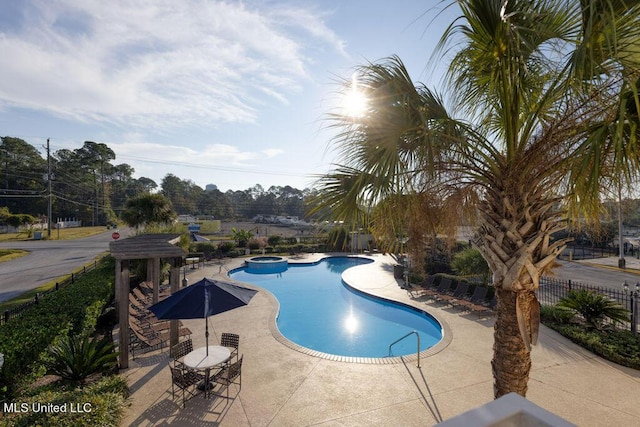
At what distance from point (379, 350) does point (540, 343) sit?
4554 millimetres

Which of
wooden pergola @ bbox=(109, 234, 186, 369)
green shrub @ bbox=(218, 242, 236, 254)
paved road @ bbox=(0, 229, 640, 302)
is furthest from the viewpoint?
green shrub @ bbox=(218, 242, 236, 254)

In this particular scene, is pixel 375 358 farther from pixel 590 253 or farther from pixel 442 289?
pixel 590 253

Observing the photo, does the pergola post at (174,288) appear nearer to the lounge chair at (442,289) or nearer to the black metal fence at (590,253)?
the lounge chair at (442,289)

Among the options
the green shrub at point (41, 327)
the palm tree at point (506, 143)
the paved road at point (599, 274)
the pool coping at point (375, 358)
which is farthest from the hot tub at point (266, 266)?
the palm tree at point (506, 143)

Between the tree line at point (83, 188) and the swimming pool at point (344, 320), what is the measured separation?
97.3 ft

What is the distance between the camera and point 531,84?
455 cm

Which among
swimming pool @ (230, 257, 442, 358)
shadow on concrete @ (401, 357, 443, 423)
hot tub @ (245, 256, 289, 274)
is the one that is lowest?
swimming pool @ (230, 257, 442, 358)

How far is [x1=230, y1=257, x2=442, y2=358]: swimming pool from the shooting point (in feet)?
34.5

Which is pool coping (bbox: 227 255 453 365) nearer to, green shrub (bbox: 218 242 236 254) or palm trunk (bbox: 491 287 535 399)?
palm trunk (bbox: 491 287 535 399)

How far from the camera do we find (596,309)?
9.23 meters

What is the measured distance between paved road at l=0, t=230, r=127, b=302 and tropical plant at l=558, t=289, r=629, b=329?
21.9 meters

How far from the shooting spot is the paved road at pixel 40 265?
52.5 ft

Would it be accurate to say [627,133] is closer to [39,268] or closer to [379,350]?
[379,350]

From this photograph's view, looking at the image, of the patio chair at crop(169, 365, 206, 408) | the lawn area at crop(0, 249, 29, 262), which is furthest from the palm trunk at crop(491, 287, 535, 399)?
the lawn area at crop(0, 249, 29, 262)
